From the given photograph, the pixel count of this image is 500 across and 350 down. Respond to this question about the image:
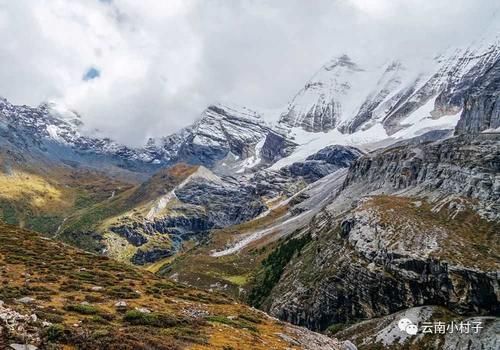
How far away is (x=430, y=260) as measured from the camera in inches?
4717

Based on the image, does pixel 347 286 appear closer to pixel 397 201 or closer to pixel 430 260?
pixel 430 260

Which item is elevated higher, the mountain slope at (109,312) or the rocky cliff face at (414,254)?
the rocky cliff face at (414,254)

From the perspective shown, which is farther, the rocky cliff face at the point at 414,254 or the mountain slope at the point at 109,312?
the rocky cliff face at the point at 414,254

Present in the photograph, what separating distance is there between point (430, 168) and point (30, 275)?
526ft

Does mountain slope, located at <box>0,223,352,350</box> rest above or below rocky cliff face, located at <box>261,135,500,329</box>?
below

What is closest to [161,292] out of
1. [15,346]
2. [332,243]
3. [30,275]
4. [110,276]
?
[110,276]

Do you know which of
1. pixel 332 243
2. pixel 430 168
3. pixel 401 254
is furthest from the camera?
pixel 430 168

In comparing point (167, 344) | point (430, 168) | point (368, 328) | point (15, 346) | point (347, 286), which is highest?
point (430, 168)

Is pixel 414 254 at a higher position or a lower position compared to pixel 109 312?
higher

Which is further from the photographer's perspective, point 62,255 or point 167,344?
point 62,255

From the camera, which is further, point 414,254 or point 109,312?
point 414,254

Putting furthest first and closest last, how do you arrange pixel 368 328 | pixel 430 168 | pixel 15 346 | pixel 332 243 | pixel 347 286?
pixel 430 168, pixel 332 243, pixel 347 286, pixel 368 328, pixel 15 346

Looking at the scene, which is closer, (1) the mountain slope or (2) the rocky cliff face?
(1) the mountain slope

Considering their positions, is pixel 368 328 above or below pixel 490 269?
below
